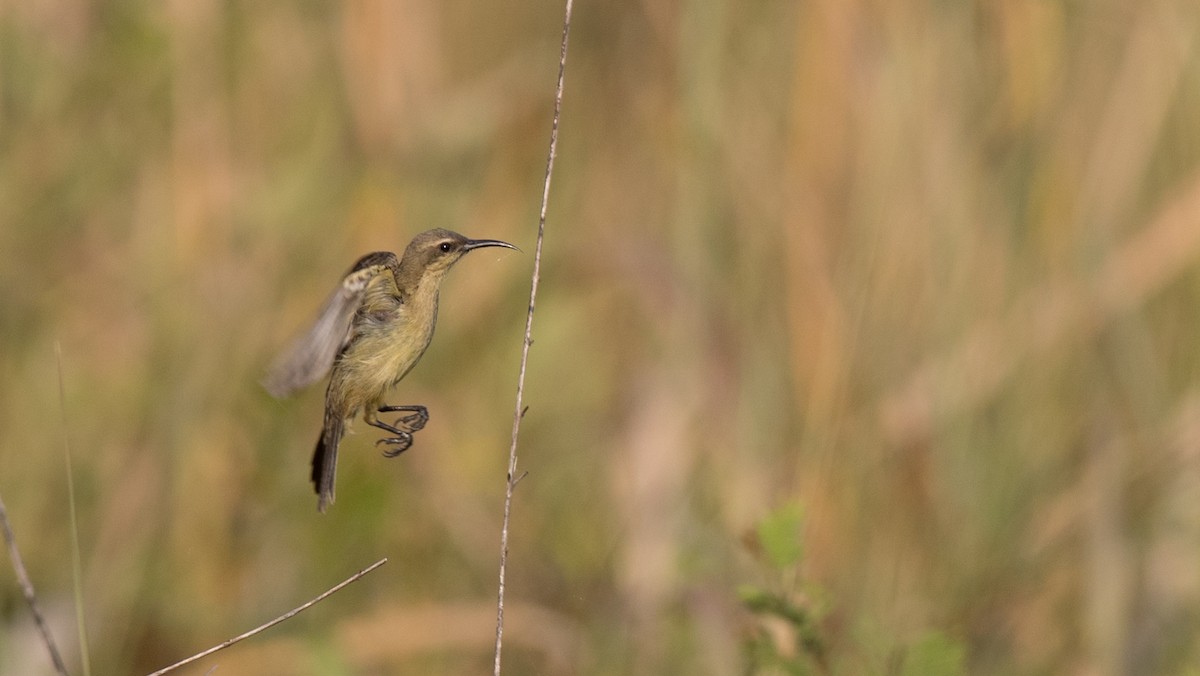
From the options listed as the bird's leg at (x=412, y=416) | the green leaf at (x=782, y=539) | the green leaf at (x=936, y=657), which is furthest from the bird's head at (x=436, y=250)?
the green leaf at (x=936, y=657)

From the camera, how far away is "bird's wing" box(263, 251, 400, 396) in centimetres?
133

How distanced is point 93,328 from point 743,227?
1.66 metres

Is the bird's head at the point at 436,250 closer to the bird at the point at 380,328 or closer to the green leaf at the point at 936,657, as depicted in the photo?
the bird at the point at 380,328

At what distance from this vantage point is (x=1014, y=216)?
345 centimetres

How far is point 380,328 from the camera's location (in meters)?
1.48

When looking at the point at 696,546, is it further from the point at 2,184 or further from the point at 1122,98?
the point at 2,184

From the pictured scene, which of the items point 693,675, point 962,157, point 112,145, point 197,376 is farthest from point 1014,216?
point 112,145

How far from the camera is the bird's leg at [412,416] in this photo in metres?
1.43

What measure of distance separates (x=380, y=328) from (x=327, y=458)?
0.48 ft

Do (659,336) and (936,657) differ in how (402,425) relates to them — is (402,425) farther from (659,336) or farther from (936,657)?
(659,336)

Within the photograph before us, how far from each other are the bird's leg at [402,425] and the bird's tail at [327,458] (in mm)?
36

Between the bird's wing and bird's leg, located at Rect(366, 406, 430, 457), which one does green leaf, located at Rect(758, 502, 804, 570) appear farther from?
the bird's wing

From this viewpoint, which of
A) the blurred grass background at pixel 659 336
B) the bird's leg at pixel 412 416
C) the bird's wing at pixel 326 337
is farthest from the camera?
the blurred grass background at pixel 659 336

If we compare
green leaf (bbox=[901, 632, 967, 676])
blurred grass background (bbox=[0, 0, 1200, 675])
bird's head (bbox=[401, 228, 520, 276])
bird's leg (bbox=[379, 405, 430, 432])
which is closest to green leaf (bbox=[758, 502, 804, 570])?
green leaf (bbox=[901, 632, 967, 676])
